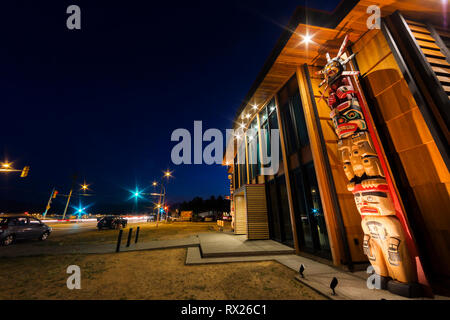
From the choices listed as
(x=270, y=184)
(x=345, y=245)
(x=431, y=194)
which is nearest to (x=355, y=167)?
(x=431, y=194)

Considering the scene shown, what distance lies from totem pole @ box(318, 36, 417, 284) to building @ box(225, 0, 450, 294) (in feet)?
3.36

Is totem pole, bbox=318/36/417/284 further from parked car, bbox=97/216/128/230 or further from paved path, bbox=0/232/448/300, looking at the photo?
parked car, bbox=97/216/128/230

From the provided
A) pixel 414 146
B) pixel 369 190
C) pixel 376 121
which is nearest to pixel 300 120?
pixel 376 121

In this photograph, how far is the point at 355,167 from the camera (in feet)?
15.4

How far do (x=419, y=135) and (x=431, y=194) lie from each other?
1.65m

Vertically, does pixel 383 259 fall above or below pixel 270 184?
below

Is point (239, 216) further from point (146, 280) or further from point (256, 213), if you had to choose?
point (146, 280)

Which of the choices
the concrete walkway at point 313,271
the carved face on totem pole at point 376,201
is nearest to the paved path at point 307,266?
the concrete walkway at point 313,271

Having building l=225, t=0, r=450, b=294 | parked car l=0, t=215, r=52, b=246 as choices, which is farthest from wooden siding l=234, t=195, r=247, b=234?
parked car l=0, t=215, r=52, b=246

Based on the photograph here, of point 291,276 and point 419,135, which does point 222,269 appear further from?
point 419,135

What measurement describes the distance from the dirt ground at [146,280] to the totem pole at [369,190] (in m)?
1.82

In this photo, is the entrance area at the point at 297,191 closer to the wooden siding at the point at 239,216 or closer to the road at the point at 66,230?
the wooden siding at the point at 239,216

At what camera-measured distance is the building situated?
4379 millimetres

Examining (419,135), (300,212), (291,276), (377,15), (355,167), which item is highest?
(377,15)
